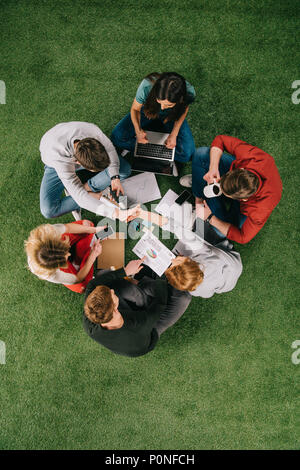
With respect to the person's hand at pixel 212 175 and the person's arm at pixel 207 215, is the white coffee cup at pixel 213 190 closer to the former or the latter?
the person's hand at pixel 212 175

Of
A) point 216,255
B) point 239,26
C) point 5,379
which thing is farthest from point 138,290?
point 239,26

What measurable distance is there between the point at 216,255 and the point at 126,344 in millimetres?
1064

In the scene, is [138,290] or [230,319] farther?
[230,319]

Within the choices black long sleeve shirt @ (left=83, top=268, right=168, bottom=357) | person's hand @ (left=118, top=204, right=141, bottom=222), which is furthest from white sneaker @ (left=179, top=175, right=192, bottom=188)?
black long sleeve shirt @ (left=83, top=268, right=168, bottom=357)

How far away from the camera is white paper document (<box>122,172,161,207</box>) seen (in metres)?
3.05

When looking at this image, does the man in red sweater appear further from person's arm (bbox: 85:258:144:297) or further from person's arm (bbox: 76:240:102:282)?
person's arm (bbox: 76:240:102:282)

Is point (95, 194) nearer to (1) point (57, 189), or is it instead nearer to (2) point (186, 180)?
(1) point (57, 189)

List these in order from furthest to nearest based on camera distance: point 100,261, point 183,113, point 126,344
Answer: point 100,261 → point 183,113 → point 126,344

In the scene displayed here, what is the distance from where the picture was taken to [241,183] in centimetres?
219

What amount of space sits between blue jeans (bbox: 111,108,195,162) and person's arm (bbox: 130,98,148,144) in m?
0.09

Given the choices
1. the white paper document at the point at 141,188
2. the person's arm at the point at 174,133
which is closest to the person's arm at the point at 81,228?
the white paper document at the point at 141,188
